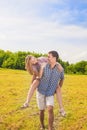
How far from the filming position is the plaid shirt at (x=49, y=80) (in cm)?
1422

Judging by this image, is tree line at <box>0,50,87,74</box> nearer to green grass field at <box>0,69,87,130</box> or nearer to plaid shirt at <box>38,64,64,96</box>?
green grass field at <box>0,69,87,130</box>

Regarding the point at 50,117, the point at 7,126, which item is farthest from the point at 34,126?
the point at 50,117

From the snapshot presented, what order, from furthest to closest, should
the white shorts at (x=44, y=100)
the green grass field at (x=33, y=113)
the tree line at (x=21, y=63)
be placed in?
the tree line at (x=21, y=63) < the green grass field at (x=33, y=113) < the white shorts at (x=44, y=100)

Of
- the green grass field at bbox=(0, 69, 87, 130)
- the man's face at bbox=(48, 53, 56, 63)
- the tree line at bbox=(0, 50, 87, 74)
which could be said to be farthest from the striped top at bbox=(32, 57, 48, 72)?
the tree line at bbox=(0, 50, 87, 74)

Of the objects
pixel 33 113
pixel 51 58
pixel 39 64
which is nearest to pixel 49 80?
pixel 39 64

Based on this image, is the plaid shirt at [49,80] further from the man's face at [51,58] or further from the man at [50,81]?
the man's face at [51,58]

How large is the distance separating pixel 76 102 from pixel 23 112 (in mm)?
2968

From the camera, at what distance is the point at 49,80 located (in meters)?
14.3

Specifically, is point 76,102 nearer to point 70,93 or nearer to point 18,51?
point 70,93

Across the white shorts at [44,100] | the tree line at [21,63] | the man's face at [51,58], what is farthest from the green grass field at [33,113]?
the tree line at [21,63]

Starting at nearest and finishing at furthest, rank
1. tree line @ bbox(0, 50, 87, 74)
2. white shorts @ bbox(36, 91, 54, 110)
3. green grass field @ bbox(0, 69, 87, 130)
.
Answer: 1. white shorts @ bbox(36, 91, 54, 110)
2. green grass field @ bbox(0, 69, 87, 130)
3. tree line @ bbox(0, 50, 87, 74)

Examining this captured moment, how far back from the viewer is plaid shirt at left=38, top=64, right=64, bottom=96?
1422cm

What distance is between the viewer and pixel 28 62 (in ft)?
46.4

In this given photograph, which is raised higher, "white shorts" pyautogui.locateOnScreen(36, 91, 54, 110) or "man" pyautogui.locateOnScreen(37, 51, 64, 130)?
"man" pyautogui.locateOnScreen(37, 51, 64, 130)
